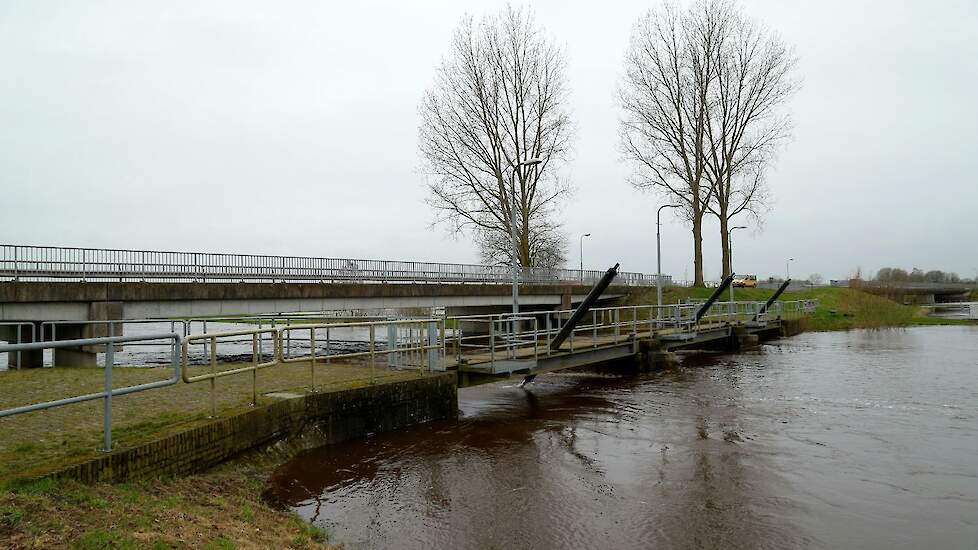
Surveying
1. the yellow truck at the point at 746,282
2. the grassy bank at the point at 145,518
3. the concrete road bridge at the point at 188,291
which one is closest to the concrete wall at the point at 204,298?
the concrete road bridge at the point at 188,291

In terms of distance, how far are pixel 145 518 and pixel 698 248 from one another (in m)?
43.2

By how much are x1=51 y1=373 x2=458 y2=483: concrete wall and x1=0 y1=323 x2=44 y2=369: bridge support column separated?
10706mm

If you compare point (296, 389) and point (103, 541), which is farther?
point (296, 389)

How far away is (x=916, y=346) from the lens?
2878 centimetres

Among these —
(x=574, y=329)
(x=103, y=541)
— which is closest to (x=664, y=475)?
(x=103, y=541)

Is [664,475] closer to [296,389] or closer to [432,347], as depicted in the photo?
[432,347]

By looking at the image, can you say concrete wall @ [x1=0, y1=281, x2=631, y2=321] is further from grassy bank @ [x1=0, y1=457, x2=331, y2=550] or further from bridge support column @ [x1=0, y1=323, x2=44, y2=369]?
grassy bank @ [x1=0, y1=457, x2=331, y2=550]

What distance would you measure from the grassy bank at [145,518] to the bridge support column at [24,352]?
42.7 ft

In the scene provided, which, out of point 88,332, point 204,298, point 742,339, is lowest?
point 742,339

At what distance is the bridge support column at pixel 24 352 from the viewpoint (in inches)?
682

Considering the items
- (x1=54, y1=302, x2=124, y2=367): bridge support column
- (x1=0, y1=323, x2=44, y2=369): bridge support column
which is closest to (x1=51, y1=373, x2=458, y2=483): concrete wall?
(x1=54, y1=302, x2=124, y2=367): bridge support column

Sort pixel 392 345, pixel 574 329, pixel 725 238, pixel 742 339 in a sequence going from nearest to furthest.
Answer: pixel 392 345 < pixel 574 329 < pixel 742 339 < pixel 725 238

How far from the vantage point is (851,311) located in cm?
4519

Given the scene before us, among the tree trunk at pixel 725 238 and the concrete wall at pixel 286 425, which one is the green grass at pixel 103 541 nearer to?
the concrete wall at pixel 286 425
